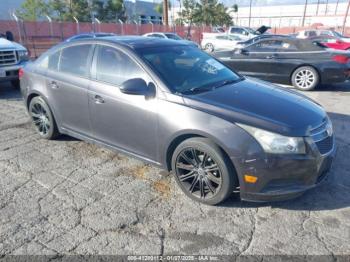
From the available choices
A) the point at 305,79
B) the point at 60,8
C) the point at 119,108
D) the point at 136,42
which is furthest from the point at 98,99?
the point at 60,8

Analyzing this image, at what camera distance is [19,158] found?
4.38 metres

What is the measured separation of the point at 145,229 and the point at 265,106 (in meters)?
1.73

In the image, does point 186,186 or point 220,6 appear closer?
point 186,186

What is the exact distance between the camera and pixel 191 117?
10.2ft

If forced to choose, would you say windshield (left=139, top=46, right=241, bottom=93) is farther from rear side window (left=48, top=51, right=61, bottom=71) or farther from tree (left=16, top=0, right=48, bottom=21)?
tree (left=16, top=0, right=48, bottom=21)

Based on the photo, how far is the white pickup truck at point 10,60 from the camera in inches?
305

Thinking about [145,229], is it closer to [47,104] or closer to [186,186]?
[186,186]

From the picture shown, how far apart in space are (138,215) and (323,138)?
202 cm

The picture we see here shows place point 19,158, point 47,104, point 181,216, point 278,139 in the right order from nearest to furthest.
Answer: point 278,139
point 181,216
point 19,158
point 47,104

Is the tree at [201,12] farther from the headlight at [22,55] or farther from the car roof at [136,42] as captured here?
the car roof at [136,42]

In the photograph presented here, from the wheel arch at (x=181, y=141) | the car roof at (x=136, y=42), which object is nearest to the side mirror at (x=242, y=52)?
the car roof at (x=136, y=42)

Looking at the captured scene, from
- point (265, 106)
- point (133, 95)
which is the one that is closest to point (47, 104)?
point (133, 95)

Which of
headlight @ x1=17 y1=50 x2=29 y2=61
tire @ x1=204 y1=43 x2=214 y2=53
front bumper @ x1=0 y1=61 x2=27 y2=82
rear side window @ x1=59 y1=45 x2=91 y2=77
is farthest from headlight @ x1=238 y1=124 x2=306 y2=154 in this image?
tire @ x1=204 y1=43 x2=214 y2=53

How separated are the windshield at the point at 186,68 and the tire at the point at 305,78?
4.99 m
